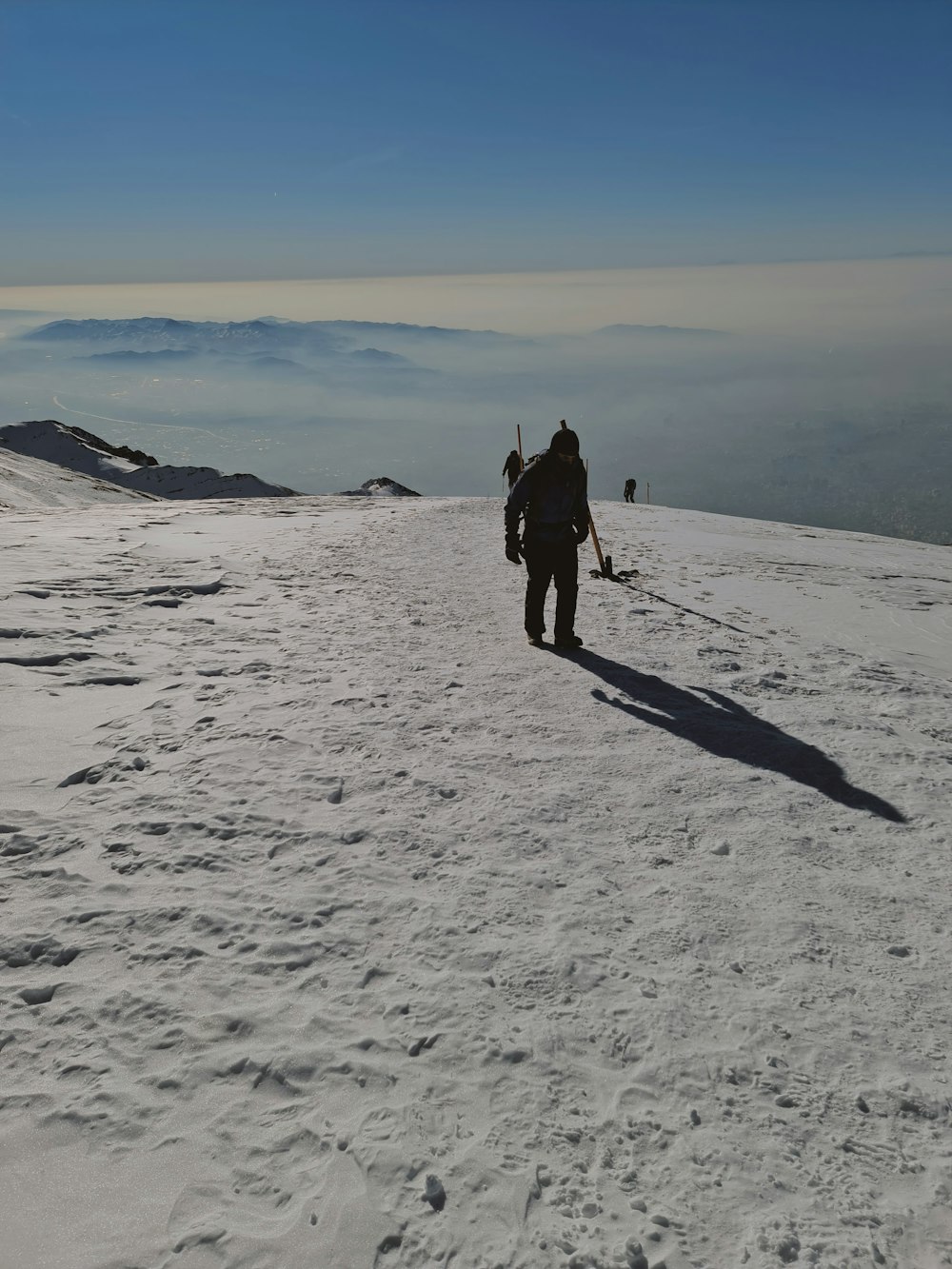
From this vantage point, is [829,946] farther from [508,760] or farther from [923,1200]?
[508,760]

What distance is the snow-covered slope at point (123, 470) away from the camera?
71250mm

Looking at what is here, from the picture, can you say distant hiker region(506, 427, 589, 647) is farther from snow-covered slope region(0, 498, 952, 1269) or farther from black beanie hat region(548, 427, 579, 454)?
snow-covered slope region(0, 498, 952, 1269)

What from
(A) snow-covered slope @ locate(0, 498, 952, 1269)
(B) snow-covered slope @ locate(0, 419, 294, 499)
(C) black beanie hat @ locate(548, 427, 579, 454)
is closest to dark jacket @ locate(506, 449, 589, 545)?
(C) black beanie hat @ locate(548, 427, 579, 454)

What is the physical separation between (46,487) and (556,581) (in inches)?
1751

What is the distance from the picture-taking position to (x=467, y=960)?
135 inches

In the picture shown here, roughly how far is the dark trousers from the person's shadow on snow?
73cm

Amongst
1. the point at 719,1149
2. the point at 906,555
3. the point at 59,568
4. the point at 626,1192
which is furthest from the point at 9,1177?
the point at 906,555

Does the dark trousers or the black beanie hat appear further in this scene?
the dark trousers

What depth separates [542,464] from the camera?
785 cm

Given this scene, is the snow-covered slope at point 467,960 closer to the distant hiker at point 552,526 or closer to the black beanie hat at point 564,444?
the distant hiker at point 552,526

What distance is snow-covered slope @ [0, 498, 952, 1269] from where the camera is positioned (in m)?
2.41

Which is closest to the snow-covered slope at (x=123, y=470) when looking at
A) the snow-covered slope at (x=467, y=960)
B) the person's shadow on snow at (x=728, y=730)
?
the person's shadow on snow at (x=728, y=730)

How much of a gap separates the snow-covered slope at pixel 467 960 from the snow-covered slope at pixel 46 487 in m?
34.0

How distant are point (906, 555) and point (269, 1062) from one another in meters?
17.1
